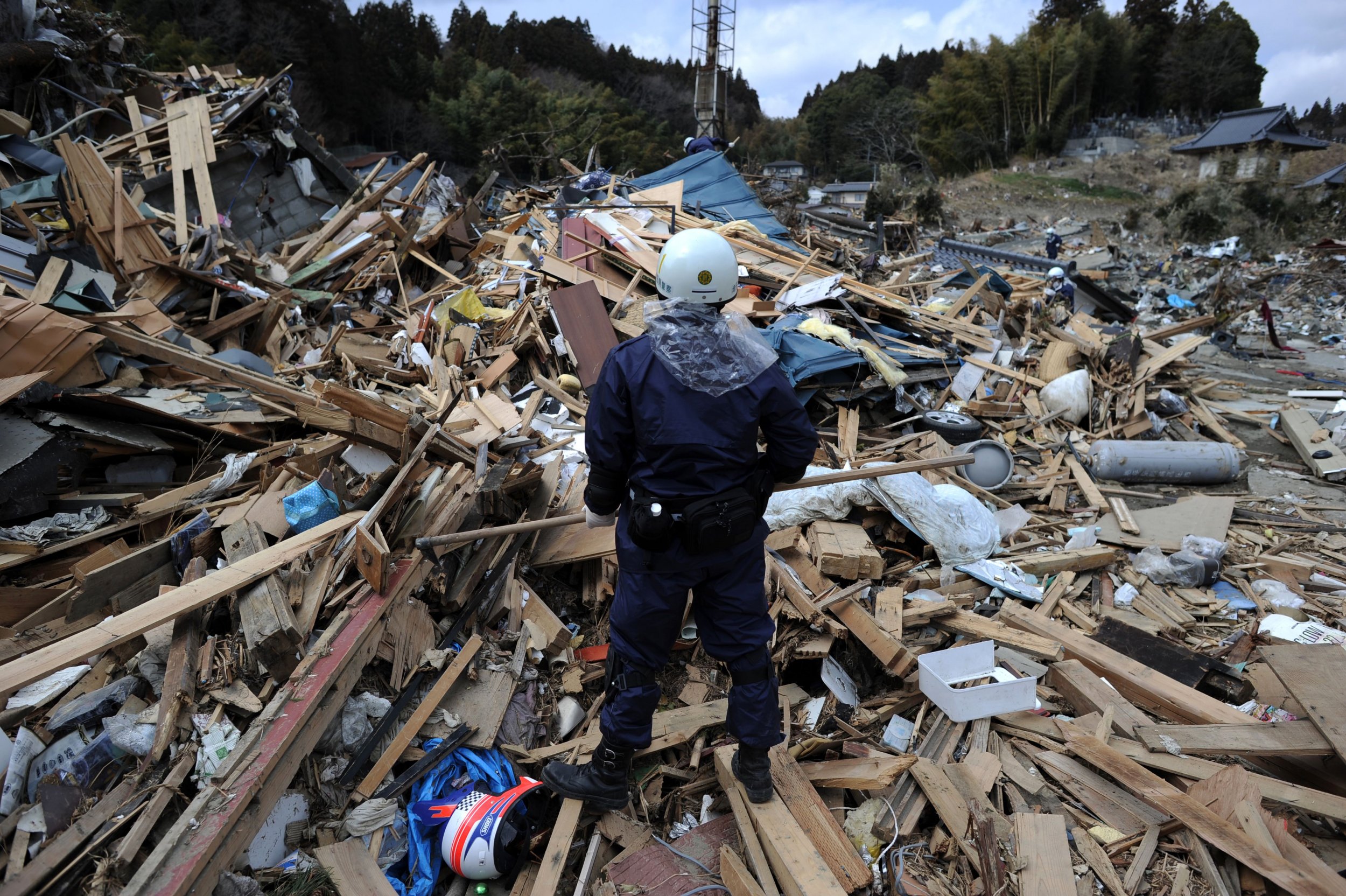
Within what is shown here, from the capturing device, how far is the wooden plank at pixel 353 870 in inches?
96.7

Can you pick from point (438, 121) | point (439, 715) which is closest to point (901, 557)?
point (439, 715)

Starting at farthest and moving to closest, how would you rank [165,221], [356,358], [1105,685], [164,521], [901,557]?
[165,221] < [356,358] < [901,557] < [164,521] < [1105,685]

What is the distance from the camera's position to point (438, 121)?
1206 inches

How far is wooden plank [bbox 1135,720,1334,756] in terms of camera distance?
2.70 meters

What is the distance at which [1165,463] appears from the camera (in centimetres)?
574

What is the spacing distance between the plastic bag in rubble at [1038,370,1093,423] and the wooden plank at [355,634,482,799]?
17.9 feet

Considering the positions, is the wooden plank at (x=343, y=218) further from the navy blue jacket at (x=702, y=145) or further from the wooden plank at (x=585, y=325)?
the wooden plank at (x=585, y=325)

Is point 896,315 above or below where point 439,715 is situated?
above

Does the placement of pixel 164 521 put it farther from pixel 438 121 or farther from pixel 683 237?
pixel 438 121

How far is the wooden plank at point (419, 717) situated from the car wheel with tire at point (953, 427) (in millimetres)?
A: 4029

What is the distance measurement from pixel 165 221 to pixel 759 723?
871cm

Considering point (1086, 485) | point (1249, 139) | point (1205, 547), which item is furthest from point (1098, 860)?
point (1249, 139)

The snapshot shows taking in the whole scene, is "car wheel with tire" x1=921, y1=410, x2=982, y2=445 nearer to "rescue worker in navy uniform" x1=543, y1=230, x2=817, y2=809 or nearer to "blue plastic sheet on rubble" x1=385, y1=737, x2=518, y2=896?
"rescue worker in navy uniform" x1=543, y1=230, x2=817, y2=809

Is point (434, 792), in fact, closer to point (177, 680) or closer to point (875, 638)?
point (177, 680)
